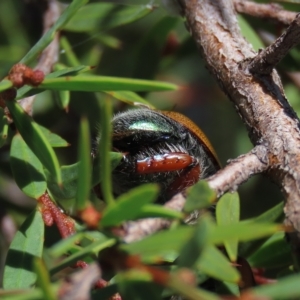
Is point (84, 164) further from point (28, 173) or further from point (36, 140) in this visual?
point (28, 173)

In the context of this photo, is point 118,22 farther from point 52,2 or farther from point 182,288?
point 182,288

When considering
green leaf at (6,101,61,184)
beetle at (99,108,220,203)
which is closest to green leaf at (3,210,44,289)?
green leaf at (6,101,61,184)

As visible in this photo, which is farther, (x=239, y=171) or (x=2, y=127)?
(x=2, y=127)

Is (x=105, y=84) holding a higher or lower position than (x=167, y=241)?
higher

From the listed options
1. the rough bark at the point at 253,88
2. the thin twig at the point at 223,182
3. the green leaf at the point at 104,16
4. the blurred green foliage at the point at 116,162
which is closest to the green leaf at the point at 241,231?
the blurred green foliage at the point at 116,162

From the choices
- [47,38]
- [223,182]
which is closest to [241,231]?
[223,182]

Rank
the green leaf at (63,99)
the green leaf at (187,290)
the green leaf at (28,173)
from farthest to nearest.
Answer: the green leaf at (63,99) → the green leaf at (28,173) → the green leaf at (187,290)

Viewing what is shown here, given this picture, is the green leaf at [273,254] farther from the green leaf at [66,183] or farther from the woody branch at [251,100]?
the green leaf at [66,183]

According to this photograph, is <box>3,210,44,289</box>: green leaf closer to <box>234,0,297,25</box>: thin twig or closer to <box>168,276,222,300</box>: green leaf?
<box>168,276,222,300</box>: green leaf
